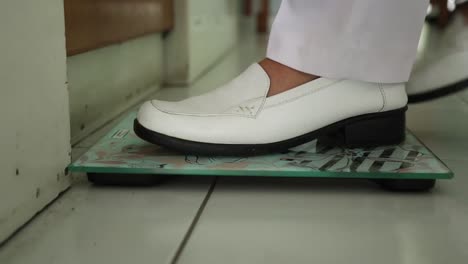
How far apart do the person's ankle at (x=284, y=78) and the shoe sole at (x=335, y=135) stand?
6cm

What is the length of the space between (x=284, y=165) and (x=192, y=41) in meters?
0.93

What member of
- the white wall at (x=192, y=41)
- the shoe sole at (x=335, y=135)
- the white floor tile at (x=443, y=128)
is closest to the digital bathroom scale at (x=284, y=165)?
the shoe sole at (x=335, y=135)

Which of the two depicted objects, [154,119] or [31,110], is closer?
[31,110]

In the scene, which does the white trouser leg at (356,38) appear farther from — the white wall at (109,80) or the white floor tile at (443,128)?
the white wall at (109,80)

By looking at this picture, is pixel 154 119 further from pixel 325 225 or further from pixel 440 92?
pixel 440 92

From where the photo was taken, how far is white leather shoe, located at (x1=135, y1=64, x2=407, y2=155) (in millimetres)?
635

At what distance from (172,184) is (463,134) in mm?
489

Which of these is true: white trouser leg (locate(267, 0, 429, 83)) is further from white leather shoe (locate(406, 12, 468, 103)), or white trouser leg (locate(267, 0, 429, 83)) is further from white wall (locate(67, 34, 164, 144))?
white wall (locate(67, 34, 164, 144))

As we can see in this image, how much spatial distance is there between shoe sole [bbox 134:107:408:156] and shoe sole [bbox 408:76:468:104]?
0.50 ft

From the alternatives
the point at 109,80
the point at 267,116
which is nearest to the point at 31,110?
the point at 267,116

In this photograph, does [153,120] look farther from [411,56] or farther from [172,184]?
[411,56]

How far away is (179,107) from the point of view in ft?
2.17

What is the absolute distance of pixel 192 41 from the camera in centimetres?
150

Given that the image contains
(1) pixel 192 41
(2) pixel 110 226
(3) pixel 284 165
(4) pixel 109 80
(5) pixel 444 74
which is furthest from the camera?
(1) pixel 192 41
